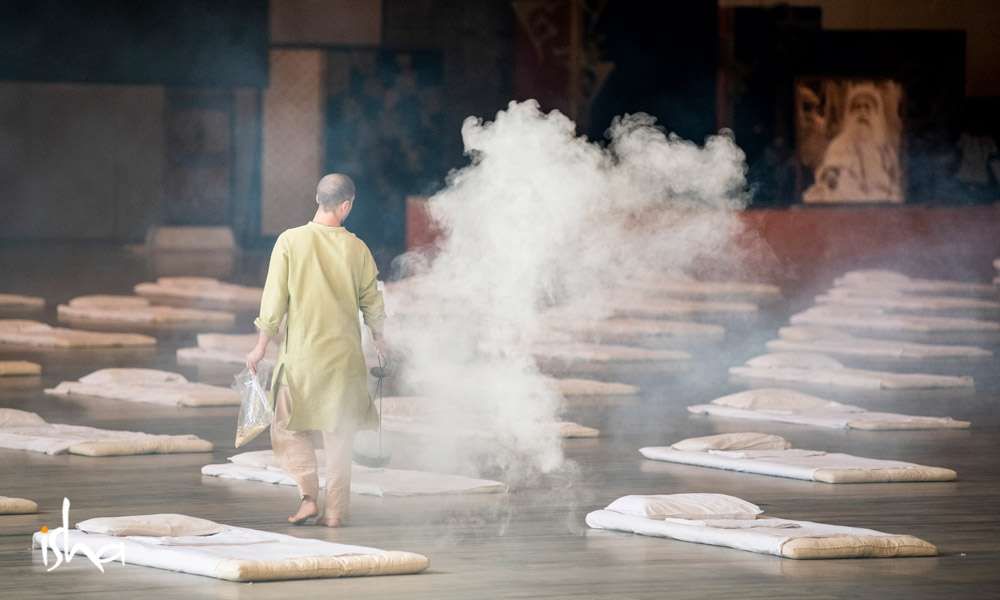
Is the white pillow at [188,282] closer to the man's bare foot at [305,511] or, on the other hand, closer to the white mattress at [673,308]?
the white mattress at [673,308]

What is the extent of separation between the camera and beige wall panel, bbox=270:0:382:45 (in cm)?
2194

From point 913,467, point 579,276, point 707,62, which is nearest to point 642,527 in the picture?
point 913,467

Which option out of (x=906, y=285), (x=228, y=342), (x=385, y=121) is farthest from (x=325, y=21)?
(x=228, y=342)

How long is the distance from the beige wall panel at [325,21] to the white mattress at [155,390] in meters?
12.5

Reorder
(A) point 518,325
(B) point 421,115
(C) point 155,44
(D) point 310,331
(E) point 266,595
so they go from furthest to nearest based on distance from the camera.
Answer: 1. (B) point 421,115
2. (C) point 155,44
3. (A) point 518,325
4. (D) point 310,331
5. (E) point 266,595

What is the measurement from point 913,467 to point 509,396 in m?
2.71

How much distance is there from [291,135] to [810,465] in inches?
653

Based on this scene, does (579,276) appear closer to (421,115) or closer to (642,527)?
(421,115)

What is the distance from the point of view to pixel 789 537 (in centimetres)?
540

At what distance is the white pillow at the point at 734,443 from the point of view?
7.53 meters

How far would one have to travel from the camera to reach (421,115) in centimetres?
2294

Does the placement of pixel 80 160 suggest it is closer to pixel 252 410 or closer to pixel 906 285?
pixel 906 285

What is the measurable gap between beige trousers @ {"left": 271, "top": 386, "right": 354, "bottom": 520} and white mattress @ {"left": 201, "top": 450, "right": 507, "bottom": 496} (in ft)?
2.12

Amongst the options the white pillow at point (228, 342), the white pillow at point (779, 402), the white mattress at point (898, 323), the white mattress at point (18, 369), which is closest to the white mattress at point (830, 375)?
A: the white pillow at point (779, 402)
